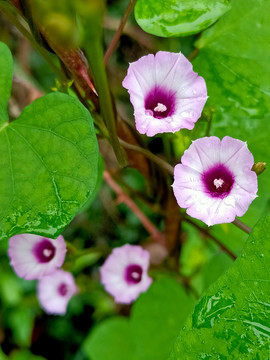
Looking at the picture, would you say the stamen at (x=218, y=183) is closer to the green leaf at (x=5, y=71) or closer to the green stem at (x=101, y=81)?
the green stem at (x=101, y=81)

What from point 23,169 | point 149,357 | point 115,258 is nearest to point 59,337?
point 149,357

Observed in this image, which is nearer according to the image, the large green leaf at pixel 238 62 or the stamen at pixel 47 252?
the large green leaf at pixel 238 62

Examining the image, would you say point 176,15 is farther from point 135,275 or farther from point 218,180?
point 135,275

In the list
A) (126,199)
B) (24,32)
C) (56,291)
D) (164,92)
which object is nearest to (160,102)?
(164,92)

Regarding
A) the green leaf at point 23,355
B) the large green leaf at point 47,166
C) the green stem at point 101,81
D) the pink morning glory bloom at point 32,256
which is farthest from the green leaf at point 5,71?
the green leaf at point 23,355

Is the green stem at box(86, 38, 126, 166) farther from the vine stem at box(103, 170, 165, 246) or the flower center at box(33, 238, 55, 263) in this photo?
the vine stem at box(103, 170, 165, 246)

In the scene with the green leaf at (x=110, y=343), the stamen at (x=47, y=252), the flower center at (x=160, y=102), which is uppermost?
the flower center at (x=160, y=102)
